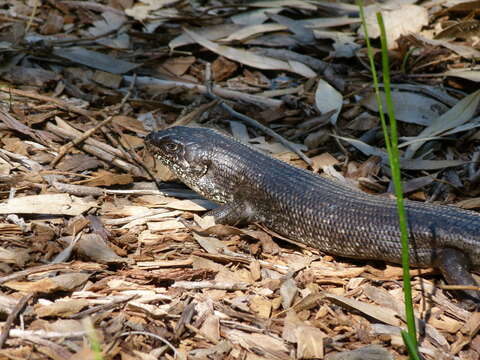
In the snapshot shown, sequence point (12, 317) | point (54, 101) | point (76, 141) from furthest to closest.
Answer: point (54, 101) < point (76, 141) < point (12, 317)

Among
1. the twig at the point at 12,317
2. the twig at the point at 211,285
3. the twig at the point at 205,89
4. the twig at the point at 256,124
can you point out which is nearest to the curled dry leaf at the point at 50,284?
the twig at the point at 12,317

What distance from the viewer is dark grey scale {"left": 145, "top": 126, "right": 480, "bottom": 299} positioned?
15.5ft

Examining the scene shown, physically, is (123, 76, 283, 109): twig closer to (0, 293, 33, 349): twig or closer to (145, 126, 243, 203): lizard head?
(145, 126, 243, 203): lizard head

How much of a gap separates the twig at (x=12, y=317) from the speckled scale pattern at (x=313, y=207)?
2139 millimetres

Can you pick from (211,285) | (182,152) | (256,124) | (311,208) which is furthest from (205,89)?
(211,285)

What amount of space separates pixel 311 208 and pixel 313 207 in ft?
0.06

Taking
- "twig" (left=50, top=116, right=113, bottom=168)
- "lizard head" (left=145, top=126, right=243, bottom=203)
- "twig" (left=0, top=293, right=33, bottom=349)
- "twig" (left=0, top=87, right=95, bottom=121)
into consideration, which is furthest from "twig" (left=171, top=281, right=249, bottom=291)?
"twig" (left=0, top=87, right=95, bottom=121)

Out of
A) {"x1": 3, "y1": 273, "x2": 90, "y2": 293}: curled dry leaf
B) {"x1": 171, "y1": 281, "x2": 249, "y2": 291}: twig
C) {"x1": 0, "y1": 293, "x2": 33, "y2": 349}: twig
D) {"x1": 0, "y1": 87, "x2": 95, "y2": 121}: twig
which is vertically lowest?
{"x1": 171, "y1": 281, "x2": 249, "y2": 291}: twig

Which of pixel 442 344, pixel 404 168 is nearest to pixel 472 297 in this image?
pixel 442 344

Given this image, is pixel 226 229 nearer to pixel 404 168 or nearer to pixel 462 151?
pixel 404 168

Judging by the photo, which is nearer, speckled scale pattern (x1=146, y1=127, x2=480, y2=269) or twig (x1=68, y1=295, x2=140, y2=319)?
twig (x1=68, y1=295, x2=140, y2=319)

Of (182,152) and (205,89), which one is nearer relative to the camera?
(182,152)

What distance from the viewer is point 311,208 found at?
5.14m

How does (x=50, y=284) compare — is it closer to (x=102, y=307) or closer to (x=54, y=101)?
(x=102, y=307)
